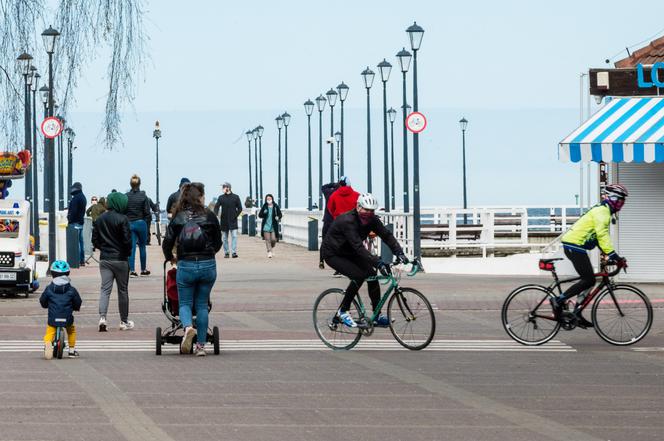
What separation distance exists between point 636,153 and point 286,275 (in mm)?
7845

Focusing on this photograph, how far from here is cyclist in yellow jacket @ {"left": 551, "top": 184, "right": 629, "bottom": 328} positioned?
1534cm

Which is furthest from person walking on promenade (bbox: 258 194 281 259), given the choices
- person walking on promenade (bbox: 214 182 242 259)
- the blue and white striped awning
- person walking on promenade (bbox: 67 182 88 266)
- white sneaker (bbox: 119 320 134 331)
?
white sneaker (bbox: 119 320 134 331)

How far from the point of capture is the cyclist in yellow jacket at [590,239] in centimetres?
1534

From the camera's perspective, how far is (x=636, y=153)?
25078 mm

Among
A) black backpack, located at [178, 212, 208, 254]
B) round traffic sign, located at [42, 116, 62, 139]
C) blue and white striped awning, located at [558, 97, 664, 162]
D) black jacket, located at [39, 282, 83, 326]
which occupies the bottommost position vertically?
black jacket, located at [39, 282, 83, 326]

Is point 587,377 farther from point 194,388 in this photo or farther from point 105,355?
point 105,355

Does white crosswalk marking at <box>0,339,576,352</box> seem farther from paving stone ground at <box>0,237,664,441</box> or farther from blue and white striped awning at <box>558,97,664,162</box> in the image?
blue and white striped awning at <box>558,97,664,162</box>

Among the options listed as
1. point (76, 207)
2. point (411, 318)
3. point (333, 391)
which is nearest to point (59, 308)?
point (411, 318)

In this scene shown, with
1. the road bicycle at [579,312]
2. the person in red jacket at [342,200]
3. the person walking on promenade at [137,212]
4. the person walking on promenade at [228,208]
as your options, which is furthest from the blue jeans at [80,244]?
the road bicycle at [579,312]

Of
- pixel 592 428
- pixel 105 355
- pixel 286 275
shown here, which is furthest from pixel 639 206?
pixel 592 428

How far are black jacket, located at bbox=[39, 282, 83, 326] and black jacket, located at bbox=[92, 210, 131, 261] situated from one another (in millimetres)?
2799

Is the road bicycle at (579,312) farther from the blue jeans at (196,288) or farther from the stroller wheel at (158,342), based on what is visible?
the stroller wheel at (158,342)

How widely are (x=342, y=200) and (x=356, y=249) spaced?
30.1 feet

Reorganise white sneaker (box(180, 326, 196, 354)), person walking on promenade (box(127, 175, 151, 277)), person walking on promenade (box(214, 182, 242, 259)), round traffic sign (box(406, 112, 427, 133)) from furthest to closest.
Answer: person walking on promenade (box(214, 182, 242, 259)) → round traffic sign (box(406, 112, 427, 133)) → person walking on promenade (box(127, 175, 151, 277)) → white sneaker (box(180, 326, 196, 354))
